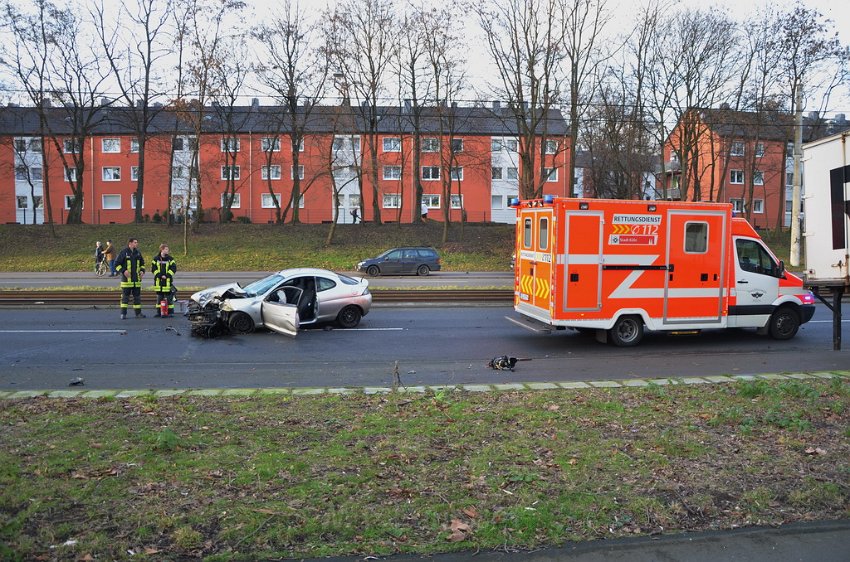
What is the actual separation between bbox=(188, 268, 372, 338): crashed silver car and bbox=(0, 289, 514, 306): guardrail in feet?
16.1

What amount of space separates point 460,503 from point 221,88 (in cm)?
4293

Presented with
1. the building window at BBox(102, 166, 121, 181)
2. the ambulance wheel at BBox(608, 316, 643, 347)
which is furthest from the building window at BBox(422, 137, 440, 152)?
the ambulance wheel at BBox(608, 316, 643, 347)

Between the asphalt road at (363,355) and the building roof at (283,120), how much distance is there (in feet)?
78.4

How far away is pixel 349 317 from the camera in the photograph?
1549 cm

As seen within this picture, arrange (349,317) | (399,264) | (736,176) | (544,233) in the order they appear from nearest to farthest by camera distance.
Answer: (544,233)
(349,317)
(399,264)
(736,176)

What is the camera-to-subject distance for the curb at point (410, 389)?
8.19 m

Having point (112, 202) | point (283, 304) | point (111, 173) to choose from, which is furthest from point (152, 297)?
point (112, 202)

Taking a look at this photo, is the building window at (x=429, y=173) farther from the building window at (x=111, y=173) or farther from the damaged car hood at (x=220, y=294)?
the damaged car hood at (x=220, y=294)

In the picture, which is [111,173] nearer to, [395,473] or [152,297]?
[152,297]

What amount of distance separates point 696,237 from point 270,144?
42161 mm

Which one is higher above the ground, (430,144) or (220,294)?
(430,144)

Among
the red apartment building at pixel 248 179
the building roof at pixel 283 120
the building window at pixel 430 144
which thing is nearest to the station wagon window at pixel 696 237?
the building roof at pixel 283 120

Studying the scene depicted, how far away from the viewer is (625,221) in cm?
1228

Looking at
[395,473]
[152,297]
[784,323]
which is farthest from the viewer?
[152,297]
